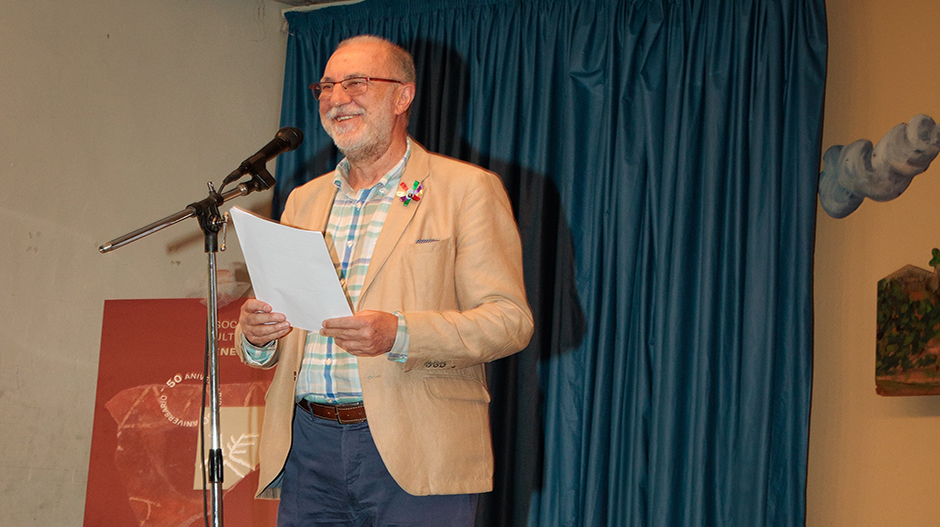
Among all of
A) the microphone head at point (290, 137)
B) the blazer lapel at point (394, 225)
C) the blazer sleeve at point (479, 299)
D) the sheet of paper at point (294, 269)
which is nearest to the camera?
the sheet of paper at point (294, 269)

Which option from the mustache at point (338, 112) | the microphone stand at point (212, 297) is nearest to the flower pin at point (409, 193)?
the mustache at point (338, 112)

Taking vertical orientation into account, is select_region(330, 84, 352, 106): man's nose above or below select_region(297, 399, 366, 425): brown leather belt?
above

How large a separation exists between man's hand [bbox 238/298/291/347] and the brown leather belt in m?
0.19

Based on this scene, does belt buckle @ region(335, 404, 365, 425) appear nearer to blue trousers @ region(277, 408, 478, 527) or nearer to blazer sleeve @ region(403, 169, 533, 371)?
blue trousers @ region(277, 408, 478, 527)

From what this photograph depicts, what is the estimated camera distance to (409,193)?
1.91 metres

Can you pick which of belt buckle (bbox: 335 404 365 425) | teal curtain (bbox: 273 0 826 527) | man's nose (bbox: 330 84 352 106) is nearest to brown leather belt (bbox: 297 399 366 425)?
belt buckle (bbox: 335 404 365 425)

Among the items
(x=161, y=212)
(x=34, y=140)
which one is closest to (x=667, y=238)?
(x=161, y=212)

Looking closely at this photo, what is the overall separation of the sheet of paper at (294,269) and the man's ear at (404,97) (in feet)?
2.17

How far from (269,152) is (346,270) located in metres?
0.33

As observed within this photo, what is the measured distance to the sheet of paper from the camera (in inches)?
60.9

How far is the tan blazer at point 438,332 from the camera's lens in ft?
5.55

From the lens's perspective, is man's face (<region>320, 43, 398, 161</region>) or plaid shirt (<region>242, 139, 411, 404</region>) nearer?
plaid shirt (<region>242, 139, 411, 404</region>)

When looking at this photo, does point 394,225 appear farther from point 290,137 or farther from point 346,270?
point 290,137

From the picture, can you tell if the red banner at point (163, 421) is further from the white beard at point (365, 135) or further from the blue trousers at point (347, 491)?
the white beard at point (365, 135)
